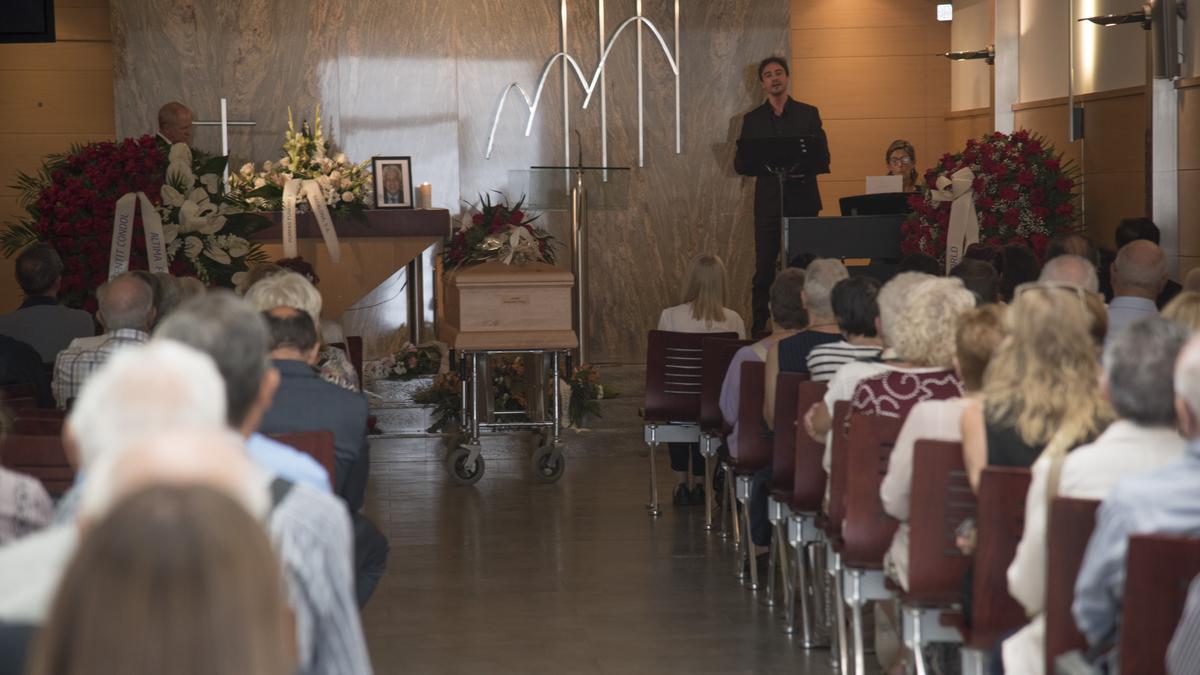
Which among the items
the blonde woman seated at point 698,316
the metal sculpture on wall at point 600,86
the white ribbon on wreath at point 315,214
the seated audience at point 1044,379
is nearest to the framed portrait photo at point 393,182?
the metal sculpture on wall at point 600,86

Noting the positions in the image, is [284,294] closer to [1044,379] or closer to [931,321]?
[931,321]

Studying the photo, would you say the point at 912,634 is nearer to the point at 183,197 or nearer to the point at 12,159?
the point at 183,197

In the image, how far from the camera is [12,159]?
12836mm

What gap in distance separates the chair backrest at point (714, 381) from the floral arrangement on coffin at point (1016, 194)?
212cm

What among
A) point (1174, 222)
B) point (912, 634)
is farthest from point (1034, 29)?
point (912, 634)

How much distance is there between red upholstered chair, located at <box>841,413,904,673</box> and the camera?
4053 mm

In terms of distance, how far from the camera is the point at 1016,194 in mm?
8188

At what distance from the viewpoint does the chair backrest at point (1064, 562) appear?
2.76 metres

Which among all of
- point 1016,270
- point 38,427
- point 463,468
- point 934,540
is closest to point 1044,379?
point 934,540

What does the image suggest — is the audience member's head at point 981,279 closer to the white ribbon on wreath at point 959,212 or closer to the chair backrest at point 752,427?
the chair backrest at point 752,427

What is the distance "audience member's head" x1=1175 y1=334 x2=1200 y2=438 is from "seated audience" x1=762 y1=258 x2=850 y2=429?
9.57ft

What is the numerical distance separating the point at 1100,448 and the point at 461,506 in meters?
5.08

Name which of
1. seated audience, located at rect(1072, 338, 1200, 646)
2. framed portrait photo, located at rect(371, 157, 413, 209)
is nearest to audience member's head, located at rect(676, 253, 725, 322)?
framed portrait photo, located at rect(371, 157, 413, 209)

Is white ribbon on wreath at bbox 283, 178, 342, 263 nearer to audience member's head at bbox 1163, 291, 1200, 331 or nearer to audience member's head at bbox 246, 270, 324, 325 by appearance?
audience member's head at bbox 246, 270, 324, 325
